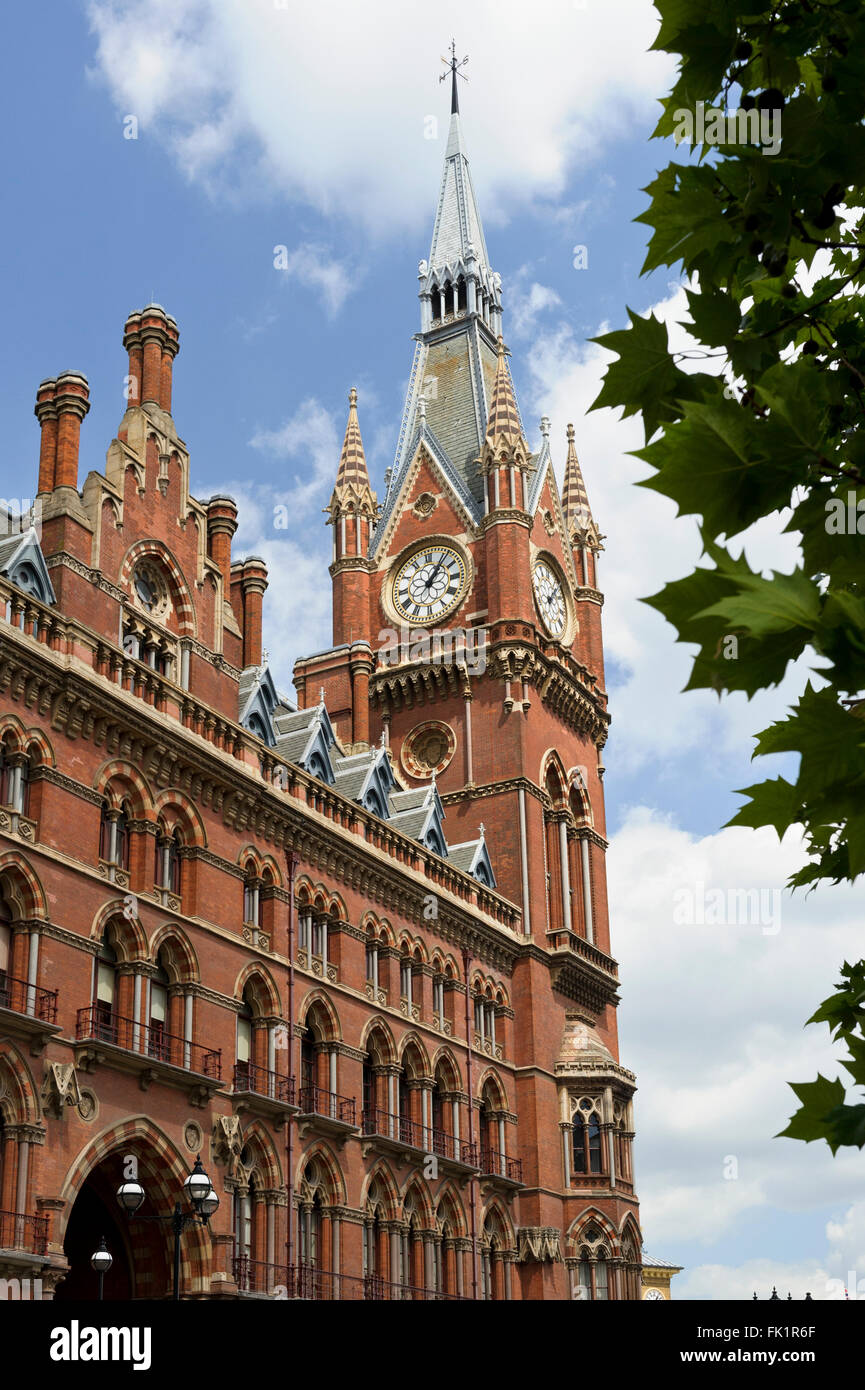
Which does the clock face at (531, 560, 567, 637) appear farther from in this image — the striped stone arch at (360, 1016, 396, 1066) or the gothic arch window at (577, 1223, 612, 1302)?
the gothic arch window at (577, 1223, 612, 1302)

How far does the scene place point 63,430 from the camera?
33.1 metres

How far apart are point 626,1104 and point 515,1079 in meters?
4.72

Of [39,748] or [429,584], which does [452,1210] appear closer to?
[39,748]

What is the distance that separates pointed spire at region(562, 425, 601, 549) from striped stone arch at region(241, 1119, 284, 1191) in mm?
30005

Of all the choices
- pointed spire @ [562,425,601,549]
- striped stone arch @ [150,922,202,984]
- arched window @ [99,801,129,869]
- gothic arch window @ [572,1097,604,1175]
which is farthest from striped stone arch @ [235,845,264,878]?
pointed spire @ [562,425,601,549]

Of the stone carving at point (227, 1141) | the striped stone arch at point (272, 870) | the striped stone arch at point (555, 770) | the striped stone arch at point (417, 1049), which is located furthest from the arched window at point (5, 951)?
the striped stone arch at point (555, 770)

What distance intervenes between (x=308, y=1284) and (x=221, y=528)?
17.1 meters

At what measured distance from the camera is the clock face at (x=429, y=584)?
5284 centimetres

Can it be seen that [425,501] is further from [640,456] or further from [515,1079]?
[640,456]

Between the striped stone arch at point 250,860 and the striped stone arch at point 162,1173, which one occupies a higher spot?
the striped stone arch at point 250,860

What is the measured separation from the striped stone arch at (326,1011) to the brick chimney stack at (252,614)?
10.2 metres

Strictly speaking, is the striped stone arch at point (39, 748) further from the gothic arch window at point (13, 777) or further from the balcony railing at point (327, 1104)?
the balcony railing at point (327, 1104)
